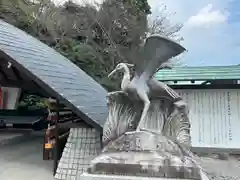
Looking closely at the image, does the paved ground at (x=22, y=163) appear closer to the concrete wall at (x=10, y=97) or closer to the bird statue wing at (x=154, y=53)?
the bird statue wing at (x=154, y=53)

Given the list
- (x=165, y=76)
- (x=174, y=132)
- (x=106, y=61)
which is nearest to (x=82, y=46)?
(x=106, y=61)

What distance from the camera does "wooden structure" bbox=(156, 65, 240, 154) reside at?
675 centimetres

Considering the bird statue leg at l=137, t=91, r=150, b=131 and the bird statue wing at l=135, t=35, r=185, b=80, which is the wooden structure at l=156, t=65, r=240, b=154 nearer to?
the bird statue wing at l=135, t=35, r=185, b=80

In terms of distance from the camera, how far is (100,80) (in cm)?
1307

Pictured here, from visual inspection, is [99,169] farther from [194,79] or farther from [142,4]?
[142,4]

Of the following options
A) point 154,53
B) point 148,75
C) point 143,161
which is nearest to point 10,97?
point 148,75

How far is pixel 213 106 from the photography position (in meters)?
6.91

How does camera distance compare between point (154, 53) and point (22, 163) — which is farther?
point (22, 163)

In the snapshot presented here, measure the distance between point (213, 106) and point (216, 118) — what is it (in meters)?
0.32

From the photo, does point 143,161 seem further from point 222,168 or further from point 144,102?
point 222,168

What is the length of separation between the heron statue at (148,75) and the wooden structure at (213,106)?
3699 millimetres

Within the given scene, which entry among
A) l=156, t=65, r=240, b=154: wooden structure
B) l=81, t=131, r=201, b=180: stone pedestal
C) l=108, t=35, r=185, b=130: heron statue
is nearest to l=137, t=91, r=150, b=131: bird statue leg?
l=108, t=35, r=185, b=130: heron statue

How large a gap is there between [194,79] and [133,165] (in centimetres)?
444

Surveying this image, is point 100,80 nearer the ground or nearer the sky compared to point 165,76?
nearer the sky
